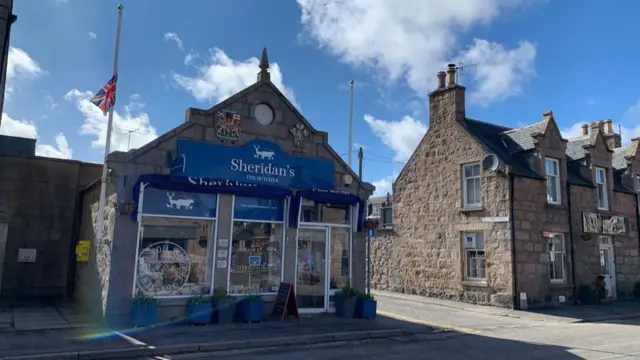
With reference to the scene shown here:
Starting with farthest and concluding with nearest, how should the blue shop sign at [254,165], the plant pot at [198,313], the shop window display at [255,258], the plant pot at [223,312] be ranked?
the shop window display at [255,258]
the blue shop sign at [254,165]
the plant pot at [223,312]
the plant pot at [198,313]

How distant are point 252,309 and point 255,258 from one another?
152 centimetres

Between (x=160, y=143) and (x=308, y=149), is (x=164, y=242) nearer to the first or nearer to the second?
(x=160, y=143)

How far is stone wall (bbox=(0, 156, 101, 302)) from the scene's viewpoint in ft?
49.6

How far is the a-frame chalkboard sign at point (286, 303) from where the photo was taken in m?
13.2

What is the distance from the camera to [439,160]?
22.4 meters

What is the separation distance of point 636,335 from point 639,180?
1499cm

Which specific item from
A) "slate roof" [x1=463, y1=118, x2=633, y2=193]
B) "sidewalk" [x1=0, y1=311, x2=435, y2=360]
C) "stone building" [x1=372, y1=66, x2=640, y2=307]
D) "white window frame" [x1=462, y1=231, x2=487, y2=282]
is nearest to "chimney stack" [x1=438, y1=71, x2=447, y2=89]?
"stone building" [x1=372, y1=66, x2=640, y2=307]

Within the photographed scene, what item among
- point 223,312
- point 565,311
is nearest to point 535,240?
point 565,311

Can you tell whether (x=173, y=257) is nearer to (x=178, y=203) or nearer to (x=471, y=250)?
(x=178, y=203)

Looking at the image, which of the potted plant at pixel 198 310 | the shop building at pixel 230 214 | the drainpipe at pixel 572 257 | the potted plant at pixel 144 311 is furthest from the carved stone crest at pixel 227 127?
the drainpipe at pixel 572 257

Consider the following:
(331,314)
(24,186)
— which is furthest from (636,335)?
(24,186)

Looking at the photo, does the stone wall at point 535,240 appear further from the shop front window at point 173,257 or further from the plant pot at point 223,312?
the shop front window at point 173,257

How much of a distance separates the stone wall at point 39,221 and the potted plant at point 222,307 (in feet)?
20.2

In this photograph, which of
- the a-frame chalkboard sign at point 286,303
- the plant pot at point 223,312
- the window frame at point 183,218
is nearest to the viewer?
the window frame at point 183,218
